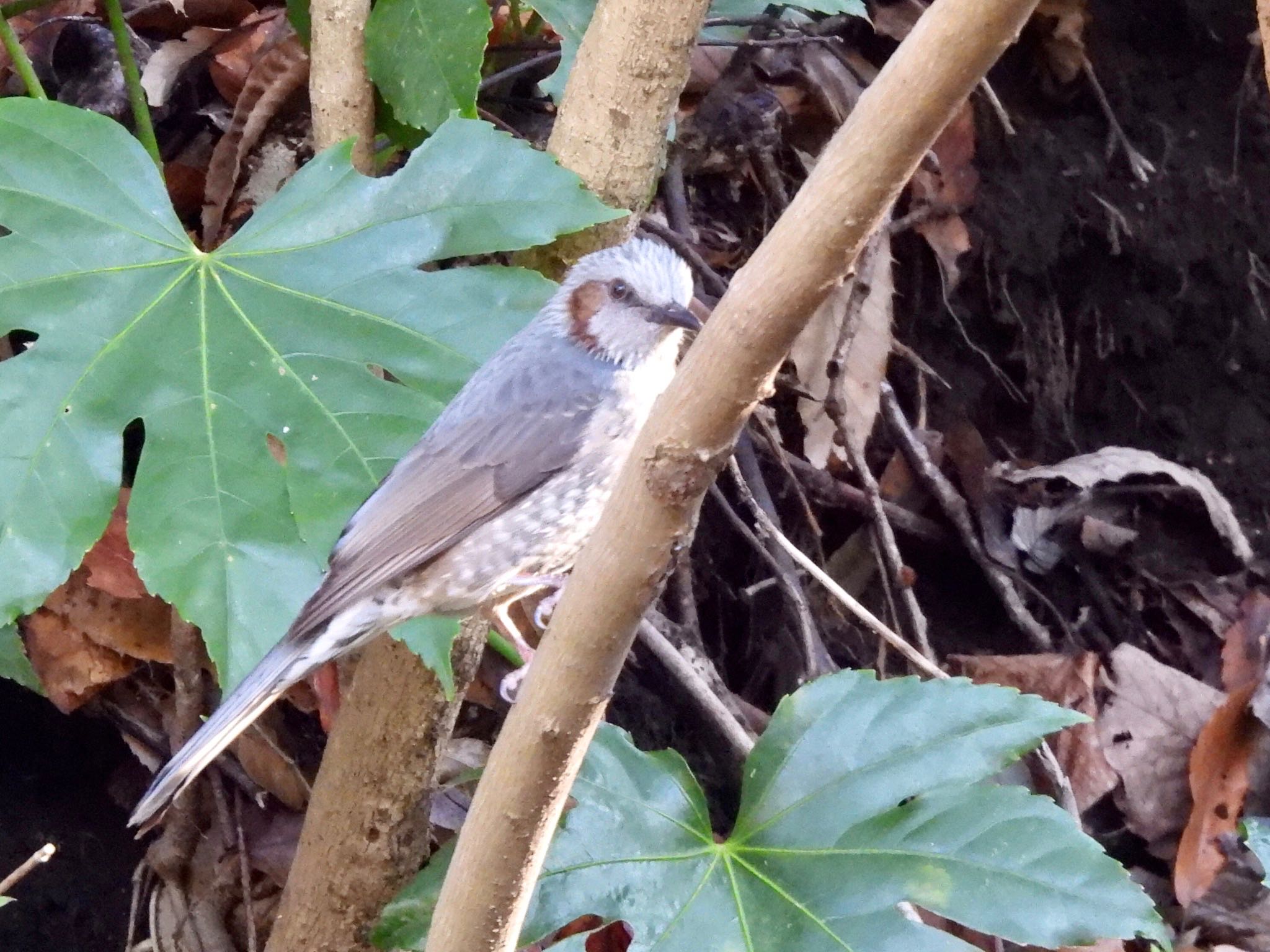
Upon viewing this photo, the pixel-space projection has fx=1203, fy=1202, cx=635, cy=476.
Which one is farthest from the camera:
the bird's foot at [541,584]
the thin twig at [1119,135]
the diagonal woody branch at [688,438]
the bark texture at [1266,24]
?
the thin twig at [1119,135]

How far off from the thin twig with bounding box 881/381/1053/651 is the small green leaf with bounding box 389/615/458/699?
1744 millimetres

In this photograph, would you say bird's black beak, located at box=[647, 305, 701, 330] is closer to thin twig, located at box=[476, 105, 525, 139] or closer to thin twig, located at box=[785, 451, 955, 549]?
thin twig, located at box=[476, 105, 525, 139]

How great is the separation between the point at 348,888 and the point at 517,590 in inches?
24.5

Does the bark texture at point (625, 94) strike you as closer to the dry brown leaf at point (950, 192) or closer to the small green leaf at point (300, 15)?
the small green leaf at point (300, 15)

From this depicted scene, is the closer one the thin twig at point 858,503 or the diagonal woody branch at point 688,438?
the diagonal woody branch at point 688,438

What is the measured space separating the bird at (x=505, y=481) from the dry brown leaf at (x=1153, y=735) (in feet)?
4.88

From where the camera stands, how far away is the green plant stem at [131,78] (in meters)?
2.44

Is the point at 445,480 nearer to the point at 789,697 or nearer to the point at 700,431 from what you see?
the point at 789,697

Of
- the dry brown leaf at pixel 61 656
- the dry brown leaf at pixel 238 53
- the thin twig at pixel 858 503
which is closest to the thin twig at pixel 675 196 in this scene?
the thin twig at pixel 858 503

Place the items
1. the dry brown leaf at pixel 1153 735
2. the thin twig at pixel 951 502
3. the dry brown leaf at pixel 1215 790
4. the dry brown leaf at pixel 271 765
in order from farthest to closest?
1. the thin twig at pixel 951 502
2. the dry brown leaf at pixel 1153 735
3. the dry brown leaf at pixel 1215 790
4. the dry brown leaf at pixel 271 765

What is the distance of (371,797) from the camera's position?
2131mm

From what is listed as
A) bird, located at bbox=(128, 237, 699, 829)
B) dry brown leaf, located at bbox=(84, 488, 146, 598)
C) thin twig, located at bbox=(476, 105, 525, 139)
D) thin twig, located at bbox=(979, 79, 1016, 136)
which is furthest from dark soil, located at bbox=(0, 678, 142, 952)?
thin twig, located at bbox=(979, 79, 1016, 136)

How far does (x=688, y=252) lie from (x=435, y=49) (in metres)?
0.97

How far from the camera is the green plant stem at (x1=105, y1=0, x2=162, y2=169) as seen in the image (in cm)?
244
